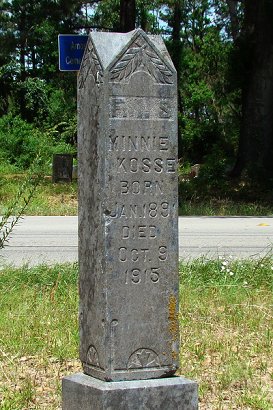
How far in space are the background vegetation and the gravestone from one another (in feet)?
42.8

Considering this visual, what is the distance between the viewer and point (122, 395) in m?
4.51

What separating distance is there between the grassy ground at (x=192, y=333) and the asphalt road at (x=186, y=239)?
1.48m

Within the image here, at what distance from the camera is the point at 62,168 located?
2255cm

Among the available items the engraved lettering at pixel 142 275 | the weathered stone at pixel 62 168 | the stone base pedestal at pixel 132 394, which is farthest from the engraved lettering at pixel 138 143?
the weathered stone at pixel 62 168

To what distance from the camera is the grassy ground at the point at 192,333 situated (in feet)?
18.6

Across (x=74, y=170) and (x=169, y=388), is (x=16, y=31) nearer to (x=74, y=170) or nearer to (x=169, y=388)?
(x=74, y=170)

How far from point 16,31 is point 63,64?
25.4 metres

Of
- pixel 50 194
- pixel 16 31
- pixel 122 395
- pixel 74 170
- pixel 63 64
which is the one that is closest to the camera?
pixel 122 395

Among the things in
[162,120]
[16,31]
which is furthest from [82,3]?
[162,120]

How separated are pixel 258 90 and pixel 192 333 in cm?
1662

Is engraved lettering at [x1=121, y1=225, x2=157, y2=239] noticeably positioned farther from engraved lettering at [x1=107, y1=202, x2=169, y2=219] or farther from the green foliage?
the green foliage

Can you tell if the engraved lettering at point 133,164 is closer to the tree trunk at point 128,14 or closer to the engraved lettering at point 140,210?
the engraved lettering at point 140,210

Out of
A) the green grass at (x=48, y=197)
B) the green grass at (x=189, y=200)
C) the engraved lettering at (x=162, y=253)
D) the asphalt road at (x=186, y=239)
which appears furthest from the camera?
the green grass at (x=189, y=200)

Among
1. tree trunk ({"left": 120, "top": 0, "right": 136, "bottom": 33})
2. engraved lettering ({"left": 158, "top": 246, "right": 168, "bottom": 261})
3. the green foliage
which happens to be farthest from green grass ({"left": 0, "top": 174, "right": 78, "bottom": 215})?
engraved lettering ({"left": 158, "top": 246, "right": 168, "bottom": 261})
